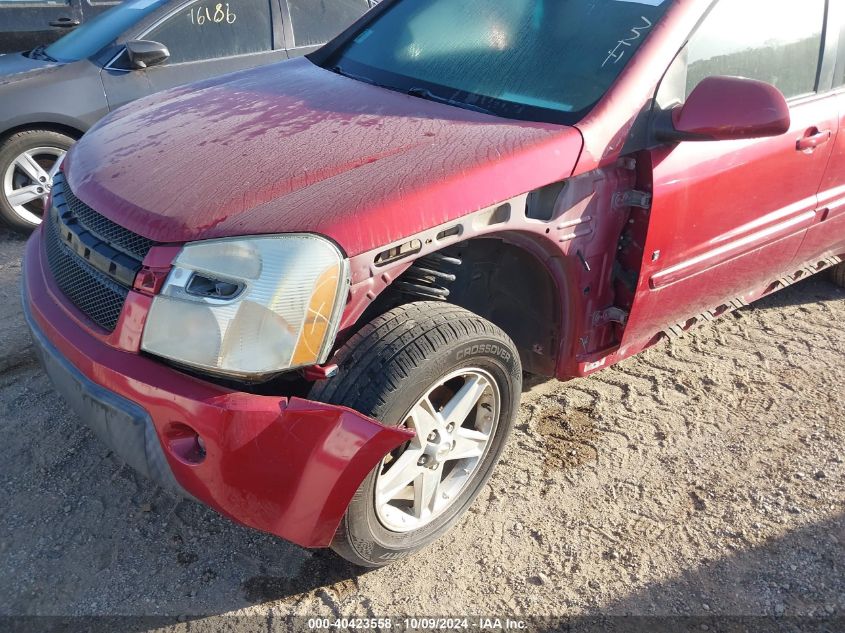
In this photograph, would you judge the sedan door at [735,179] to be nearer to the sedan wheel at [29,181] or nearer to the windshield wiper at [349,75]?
the windshield wiper at [349,75]

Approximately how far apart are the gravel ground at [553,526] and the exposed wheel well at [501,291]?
18.6 inches

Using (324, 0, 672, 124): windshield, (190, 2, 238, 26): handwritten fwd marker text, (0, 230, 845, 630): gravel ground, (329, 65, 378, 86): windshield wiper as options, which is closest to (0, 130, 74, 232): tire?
(190, 2, 238, 26): handwritten fwd marker text

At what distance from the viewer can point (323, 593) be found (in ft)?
7.34

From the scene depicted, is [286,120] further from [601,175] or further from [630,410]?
[630,410]

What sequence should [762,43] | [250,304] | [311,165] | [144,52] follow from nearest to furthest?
[250,304]
[311,165]
[762,43]
[144,52]

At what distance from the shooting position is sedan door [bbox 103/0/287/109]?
185 inches

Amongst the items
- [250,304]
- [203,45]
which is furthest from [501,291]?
[203,45]

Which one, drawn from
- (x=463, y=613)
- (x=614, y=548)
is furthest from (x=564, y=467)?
(x=463, y=613)

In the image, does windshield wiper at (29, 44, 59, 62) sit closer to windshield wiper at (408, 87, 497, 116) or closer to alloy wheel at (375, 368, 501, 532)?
windshield wiper at (408, 87, 497, 116)

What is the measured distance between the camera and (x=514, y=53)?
268cm

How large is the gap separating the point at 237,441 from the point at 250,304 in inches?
13.1

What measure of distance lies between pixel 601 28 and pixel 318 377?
1.60 meters

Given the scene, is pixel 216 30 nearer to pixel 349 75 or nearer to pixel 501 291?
pixel 349 75

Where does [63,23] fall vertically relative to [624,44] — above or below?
below
